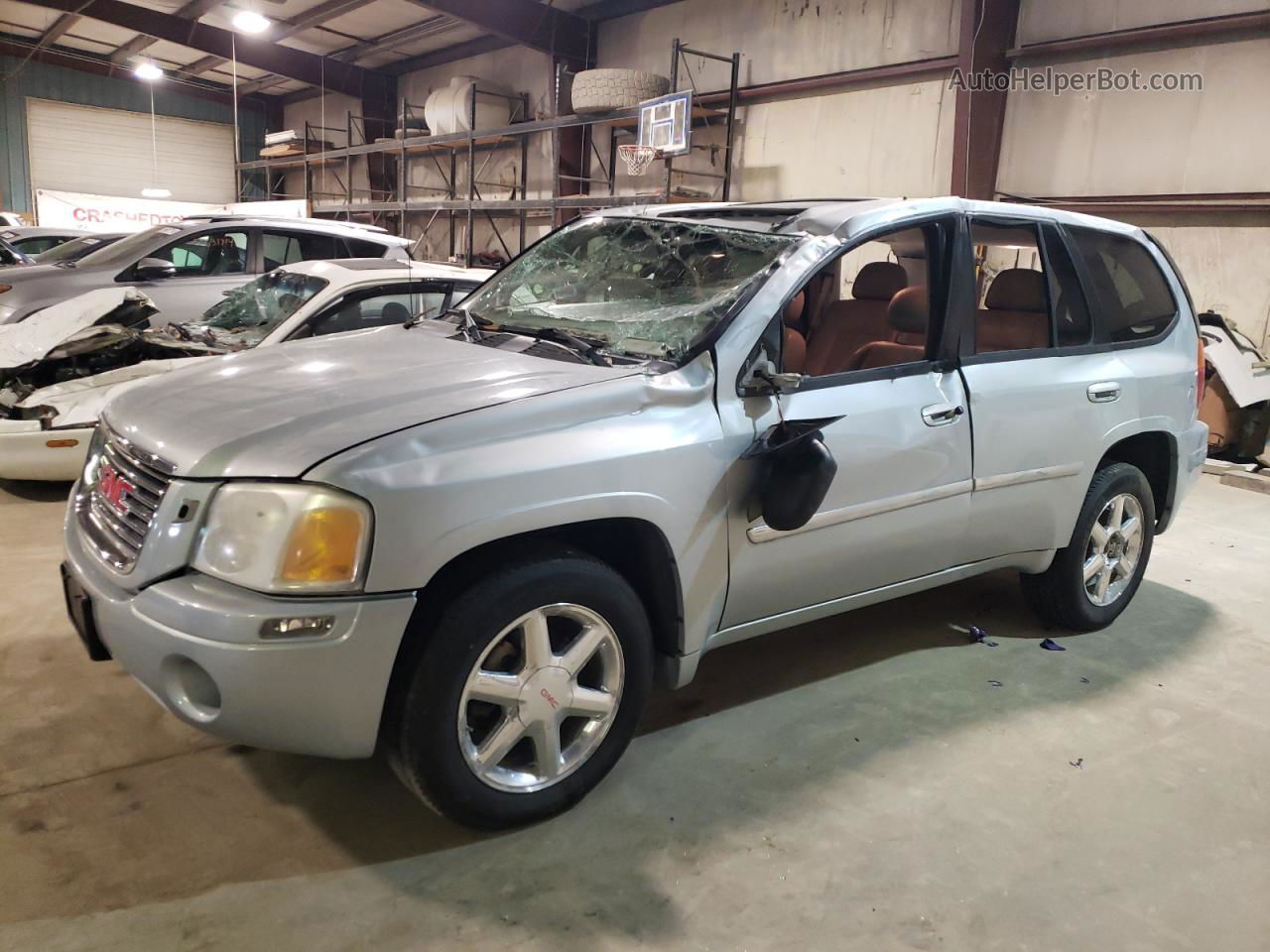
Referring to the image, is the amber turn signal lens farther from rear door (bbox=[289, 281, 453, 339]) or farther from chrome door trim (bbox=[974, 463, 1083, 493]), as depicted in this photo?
rear door (bbox=[289, 281, 453, 339])

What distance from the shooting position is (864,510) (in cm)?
262

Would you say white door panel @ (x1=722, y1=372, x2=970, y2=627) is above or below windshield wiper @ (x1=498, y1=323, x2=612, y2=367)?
below

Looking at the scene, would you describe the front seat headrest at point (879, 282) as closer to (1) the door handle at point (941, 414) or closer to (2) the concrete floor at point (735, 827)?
(1) the door handle at point (941, 414)

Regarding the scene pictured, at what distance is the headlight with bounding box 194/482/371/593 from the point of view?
1827 millimetres

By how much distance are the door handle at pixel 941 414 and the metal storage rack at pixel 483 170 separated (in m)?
6.88

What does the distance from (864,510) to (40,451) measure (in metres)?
4.01

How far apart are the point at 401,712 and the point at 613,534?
2.20 feet

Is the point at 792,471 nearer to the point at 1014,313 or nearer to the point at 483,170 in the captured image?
the point at 1014,313

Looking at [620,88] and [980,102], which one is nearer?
[980,102]

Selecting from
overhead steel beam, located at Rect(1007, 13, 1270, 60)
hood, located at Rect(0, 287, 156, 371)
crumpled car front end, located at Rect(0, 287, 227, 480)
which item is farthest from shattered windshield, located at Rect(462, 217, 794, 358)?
overhead steel beam, located at Rect(1007, 13, 1270, 60)

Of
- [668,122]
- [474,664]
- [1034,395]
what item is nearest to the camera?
[474,664]

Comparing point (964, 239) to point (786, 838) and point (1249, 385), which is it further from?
point (1249, 385)

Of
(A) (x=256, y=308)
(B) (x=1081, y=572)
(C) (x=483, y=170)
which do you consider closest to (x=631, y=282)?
(B) (x=1081, y=572)

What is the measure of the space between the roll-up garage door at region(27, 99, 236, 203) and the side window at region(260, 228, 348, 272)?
14.4 m
